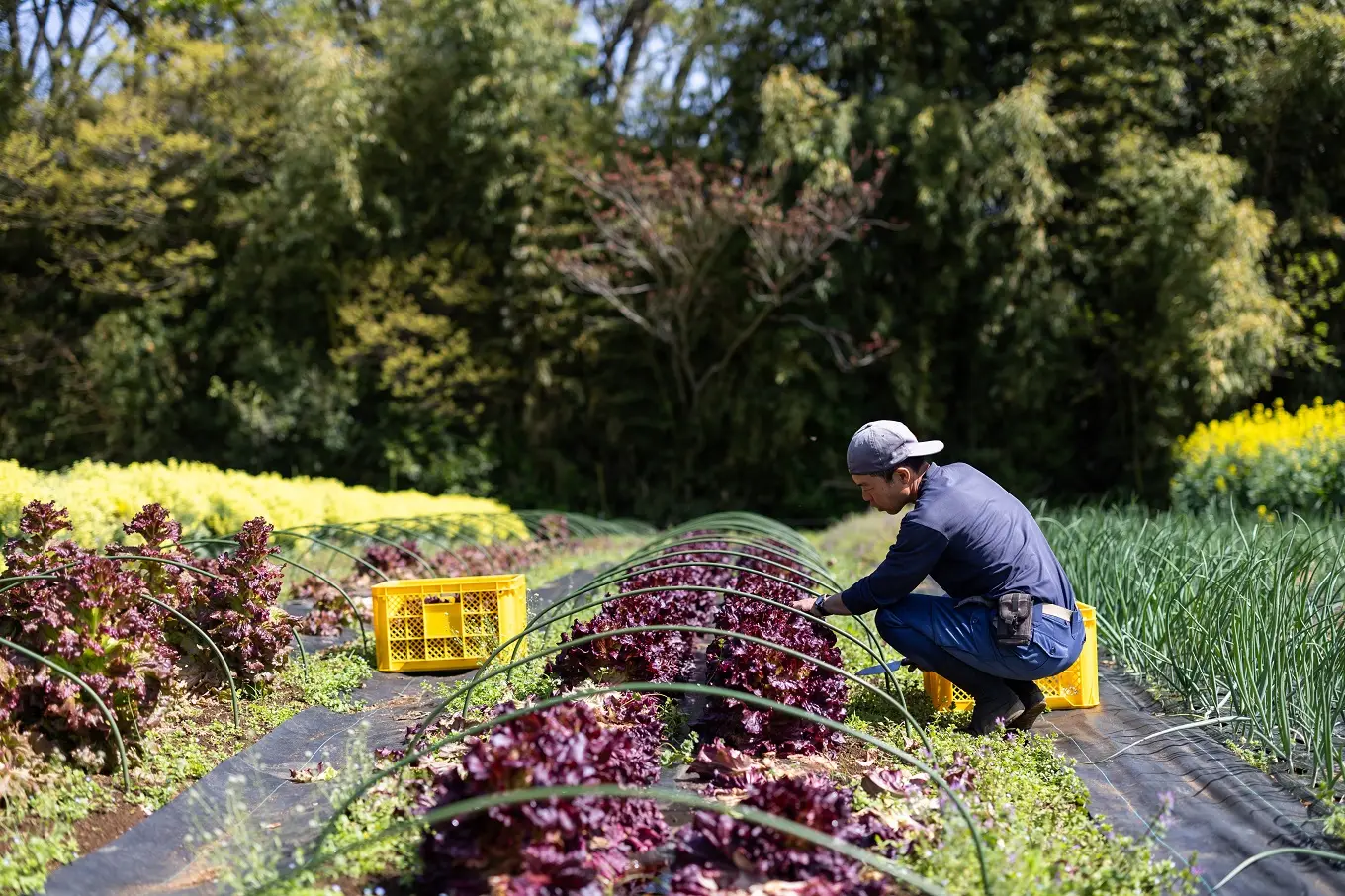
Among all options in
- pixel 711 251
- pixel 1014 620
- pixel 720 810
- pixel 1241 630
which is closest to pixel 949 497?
pixel 1014 620

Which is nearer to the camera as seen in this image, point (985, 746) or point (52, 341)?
point (985, 746)

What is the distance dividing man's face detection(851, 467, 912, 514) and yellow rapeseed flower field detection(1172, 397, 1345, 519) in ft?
13.2

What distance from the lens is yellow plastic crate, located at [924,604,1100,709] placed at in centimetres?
379

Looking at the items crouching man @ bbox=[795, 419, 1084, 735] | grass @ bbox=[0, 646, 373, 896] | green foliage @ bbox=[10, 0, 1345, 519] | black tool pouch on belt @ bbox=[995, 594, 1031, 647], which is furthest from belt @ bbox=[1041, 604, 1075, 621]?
green foliage @ bbox=[10, 0, 1345, 519]

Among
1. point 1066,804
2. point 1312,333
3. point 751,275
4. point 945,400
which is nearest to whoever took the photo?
point 1066,804

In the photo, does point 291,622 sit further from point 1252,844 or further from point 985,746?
point 1252,844

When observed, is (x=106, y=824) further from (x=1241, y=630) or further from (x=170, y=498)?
(x=170, y=498)

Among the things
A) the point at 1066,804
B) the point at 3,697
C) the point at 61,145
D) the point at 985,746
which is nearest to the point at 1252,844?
the point at 1066,804

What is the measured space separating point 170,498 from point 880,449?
18.0 feet

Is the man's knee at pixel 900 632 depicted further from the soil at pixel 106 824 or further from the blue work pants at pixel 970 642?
the soil at pixel 106 824

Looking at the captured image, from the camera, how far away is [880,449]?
3.39 m

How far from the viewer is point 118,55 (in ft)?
46.0

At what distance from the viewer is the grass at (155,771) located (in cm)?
255

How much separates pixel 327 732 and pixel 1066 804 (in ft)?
7.96
